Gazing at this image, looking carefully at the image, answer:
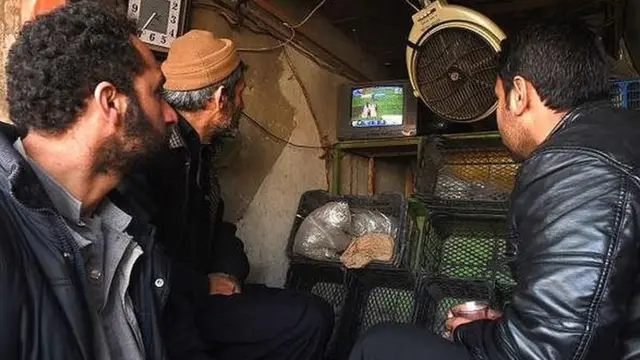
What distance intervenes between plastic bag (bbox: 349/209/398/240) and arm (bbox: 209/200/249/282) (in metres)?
0.54

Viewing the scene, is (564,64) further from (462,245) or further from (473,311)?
(462,245)

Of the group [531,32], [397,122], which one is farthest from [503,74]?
[397,122]

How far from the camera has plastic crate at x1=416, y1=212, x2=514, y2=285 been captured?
233cm

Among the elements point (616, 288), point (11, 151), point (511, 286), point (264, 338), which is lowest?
point (264, 338)

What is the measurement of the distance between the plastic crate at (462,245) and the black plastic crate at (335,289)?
30 cm

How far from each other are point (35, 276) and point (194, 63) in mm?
1104

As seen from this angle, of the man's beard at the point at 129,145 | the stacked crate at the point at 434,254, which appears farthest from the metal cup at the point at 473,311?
the stacked crate at the point at 434,254

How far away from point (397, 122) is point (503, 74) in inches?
59.5

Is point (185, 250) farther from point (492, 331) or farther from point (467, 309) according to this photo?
point (492, 331)

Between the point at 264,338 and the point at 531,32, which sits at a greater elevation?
the point at 531,32

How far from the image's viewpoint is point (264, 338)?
1810mm

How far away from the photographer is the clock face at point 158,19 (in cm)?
196

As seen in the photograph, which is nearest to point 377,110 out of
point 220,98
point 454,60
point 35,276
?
point 454,60

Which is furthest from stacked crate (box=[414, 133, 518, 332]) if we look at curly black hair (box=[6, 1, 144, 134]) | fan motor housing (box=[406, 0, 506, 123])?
curly black hair (box=[6, 1, 144, 134])
